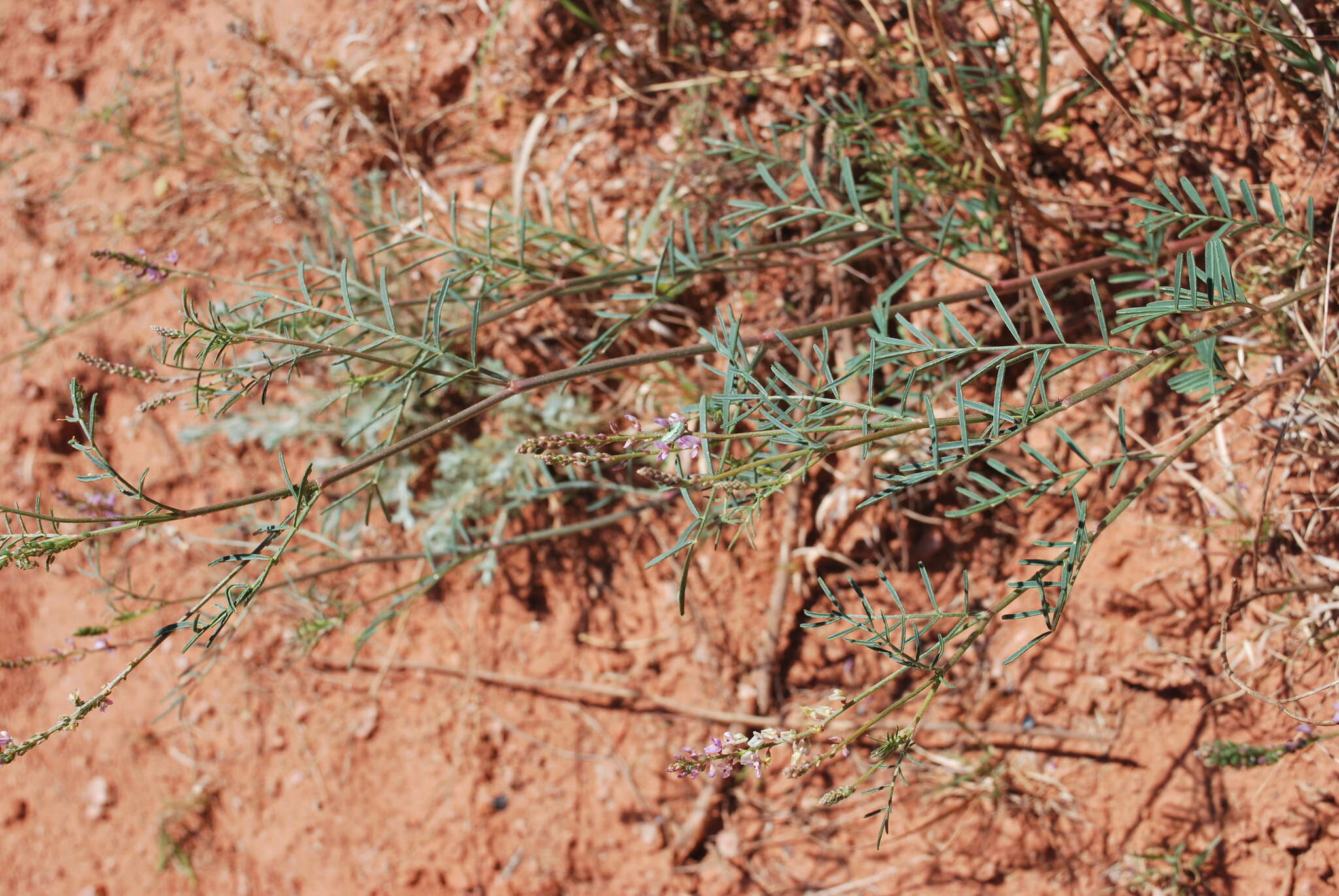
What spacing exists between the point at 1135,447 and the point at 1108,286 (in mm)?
416

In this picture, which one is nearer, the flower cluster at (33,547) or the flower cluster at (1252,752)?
the flower cluster at (33,547)

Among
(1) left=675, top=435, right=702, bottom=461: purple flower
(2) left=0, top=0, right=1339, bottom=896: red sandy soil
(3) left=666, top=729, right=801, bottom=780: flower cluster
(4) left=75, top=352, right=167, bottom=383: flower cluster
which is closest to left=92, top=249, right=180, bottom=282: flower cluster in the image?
(4) left=75, top=352, right=167, bottom=383: flower cluster

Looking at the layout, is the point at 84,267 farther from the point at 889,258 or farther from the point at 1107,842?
the point at 1107,842

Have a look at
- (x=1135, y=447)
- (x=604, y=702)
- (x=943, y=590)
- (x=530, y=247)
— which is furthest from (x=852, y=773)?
(x=530, y=247)

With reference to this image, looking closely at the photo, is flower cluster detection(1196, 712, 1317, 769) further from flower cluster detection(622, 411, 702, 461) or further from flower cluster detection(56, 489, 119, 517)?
flower cluster detection(56, 489, 119, 517)

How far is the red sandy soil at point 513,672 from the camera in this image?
2.23 meters

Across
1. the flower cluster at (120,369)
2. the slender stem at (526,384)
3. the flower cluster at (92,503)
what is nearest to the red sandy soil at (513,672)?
the flower cluster at (92,503)

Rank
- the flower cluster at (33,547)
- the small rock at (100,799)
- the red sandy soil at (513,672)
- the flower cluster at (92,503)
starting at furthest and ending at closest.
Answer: the small rock at (100,799), the red sandy soil at (513,672), the flower cluster at (92,503), the flower cluster at (33,547)

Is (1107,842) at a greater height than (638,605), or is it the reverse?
(638,605)

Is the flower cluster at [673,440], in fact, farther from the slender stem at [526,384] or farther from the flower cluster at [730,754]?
the flower cluster at [730,754]

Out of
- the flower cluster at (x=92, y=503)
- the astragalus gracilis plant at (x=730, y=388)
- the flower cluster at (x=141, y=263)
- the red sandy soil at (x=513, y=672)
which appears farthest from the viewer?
the red sandy soil at (x=513, y=672)

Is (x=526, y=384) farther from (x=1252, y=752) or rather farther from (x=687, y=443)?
(x=1252, y=752)

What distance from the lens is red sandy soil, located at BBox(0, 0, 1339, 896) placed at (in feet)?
7.32

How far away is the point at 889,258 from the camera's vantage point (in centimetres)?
250
